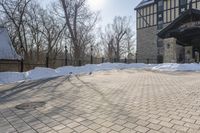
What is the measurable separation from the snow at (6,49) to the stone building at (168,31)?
50.0ft

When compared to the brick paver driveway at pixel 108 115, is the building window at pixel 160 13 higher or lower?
higher

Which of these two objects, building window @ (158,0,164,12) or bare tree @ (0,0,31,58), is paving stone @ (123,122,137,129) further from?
building window @ (158,0,164,12)

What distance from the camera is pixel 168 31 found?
22453mm

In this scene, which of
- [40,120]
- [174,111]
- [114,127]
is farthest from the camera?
[174,111]

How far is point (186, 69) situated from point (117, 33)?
120 feet

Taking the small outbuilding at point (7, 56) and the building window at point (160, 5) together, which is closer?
the small outbuilding at point (7, 56)

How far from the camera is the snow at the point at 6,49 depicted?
806 inches

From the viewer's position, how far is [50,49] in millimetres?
27453

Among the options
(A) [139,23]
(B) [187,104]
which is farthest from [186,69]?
(A) [139,23]

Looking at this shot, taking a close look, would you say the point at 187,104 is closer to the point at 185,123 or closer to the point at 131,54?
the point at 185,123

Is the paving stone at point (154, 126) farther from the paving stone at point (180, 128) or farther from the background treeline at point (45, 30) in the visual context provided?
the background treeline at point (45, 30)

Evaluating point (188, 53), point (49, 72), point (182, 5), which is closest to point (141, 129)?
point (49, 72)

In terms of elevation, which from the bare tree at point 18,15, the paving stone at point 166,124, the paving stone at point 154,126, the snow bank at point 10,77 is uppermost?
the bare tree at point 18,15

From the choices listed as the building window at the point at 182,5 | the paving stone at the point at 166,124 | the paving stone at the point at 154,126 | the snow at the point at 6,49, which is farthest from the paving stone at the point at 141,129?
the building window at the point at 182,5
